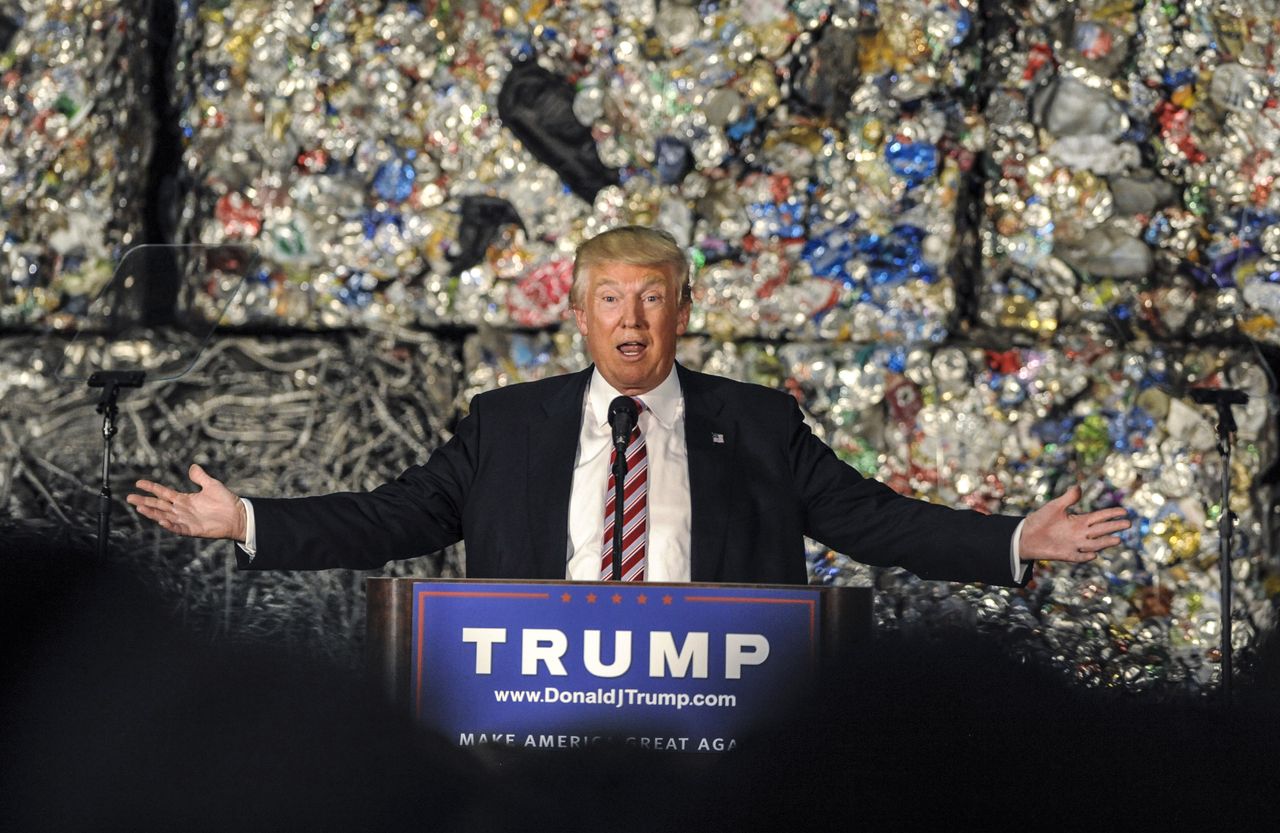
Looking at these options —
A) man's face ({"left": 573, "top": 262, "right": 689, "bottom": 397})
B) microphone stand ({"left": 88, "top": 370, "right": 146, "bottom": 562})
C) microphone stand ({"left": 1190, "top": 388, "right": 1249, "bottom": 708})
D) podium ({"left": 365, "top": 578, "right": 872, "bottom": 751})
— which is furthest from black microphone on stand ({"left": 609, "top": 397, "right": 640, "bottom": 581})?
microphone stand ({"left": 1190, "top": 388, "right": 1249, "bottom": 708})

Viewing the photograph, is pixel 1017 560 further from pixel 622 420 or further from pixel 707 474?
pixel 622 420

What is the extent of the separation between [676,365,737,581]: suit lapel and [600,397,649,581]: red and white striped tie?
0.07 meters

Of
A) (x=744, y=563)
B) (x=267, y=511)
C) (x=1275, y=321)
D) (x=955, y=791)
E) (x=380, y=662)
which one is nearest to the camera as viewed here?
(x=955, y=791)

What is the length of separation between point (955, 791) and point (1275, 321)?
2.77 meters

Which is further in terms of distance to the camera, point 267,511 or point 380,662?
point 267,511

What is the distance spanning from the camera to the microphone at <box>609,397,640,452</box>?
6.35 ft

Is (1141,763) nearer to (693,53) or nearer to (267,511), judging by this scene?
(267,511)

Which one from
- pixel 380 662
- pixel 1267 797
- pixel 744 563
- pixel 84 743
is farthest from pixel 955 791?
pixel 744 563

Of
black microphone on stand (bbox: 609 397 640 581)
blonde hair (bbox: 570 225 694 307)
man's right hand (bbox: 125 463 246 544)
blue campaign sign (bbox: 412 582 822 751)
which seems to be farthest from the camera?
blonde hair (bbox: 570 225 694 307)

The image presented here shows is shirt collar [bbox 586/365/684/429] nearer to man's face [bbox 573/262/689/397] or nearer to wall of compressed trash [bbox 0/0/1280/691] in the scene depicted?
man's face [bbox 573/262/689/397]

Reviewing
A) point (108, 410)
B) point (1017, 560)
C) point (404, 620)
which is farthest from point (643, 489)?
point (108, 410)

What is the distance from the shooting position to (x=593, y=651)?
1.62 m

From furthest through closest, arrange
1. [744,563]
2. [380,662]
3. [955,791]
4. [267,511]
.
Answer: [744,563], [267,511], [380,662], [955,791]

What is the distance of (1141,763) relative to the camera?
1373 mm
